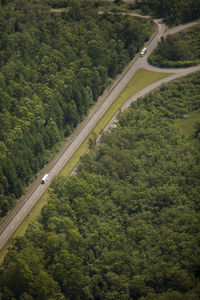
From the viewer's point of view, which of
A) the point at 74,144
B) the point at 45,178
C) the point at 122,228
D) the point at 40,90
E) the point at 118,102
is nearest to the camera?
the point at 122,228

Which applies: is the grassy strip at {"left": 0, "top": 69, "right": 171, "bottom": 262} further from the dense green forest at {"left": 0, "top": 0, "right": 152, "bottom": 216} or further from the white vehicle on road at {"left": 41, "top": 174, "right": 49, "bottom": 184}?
the dense green forest at {"left": 0, "top": 0, "right": 152, "bottom": 216}

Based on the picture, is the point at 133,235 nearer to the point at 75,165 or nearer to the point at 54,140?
the point at 75,165

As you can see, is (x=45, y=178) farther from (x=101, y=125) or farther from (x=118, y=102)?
(x=118, y=102)

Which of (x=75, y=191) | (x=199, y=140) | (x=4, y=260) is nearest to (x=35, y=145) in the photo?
(x=75, y=191)

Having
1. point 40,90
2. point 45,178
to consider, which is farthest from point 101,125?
point 45,178

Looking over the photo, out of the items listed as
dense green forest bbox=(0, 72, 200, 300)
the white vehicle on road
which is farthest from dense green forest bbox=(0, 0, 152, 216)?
dense green forest bbox=(0, 72, 200, 300)

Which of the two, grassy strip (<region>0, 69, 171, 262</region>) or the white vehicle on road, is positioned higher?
the white vehicle on road

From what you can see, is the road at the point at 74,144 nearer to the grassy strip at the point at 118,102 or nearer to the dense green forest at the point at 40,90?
the grassy strip at the point at 118,102
